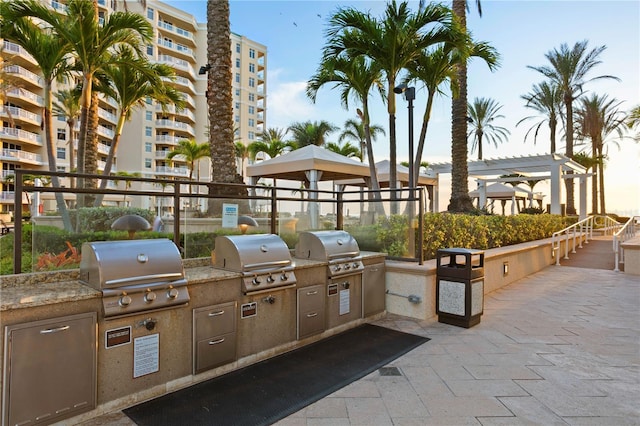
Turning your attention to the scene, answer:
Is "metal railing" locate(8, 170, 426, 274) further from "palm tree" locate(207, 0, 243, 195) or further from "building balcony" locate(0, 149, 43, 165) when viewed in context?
"building balcony" locate(0, 149, 43, 165)

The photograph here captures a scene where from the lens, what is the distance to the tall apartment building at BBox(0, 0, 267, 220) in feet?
99.8

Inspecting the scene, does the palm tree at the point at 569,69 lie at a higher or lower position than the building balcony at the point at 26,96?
lower

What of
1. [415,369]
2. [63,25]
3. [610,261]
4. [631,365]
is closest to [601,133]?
[610,261]

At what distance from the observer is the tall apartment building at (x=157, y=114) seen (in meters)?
30.4

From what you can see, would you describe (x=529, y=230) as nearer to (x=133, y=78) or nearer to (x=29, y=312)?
(x=29, y=312)

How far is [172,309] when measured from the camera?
2.84 meters

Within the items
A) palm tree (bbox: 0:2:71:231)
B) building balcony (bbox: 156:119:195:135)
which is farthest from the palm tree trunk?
building balcony (bbox: 156:119:195:135)

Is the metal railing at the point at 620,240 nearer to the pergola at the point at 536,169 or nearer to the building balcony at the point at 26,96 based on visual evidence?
the pergola at the point at 536,169

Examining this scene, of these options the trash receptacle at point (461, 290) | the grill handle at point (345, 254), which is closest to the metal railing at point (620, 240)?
the trash receptacle at point (461, 290)

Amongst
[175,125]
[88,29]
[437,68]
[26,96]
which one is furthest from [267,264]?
[175,125]

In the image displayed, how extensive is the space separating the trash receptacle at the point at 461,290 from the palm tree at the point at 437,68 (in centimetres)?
349

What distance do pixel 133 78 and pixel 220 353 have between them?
32.2 feet

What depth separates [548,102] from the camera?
779 inches

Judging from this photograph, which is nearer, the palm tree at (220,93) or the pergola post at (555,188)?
the palm tree at (220,93)
